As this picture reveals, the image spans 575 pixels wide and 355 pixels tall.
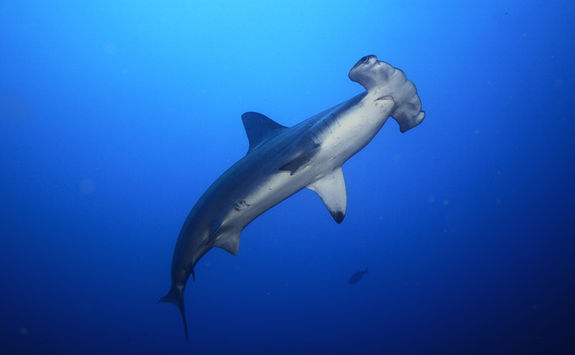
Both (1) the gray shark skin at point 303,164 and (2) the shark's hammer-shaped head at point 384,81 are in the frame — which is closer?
(2) the shark's hammer-shaped head at point 384,81

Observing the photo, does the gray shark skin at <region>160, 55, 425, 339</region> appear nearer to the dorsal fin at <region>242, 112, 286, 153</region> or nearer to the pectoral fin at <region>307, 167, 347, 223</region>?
the pectoral fin at <region>307, 167, 347, 223</region>

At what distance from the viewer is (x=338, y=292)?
2689 cm

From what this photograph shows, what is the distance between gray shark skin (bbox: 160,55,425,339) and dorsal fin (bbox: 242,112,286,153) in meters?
0.20

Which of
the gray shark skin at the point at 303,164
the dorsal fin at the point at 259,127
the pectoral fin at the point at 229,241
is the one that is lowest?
the pectoral fin at the point at 229,241

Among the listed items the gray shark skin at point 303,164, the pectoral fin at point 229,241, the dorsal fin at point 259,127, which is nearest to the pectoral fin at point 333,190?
the gray shark skin at point 303,164

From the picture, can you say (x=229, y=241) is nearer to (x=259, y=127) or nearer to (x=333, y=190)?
(x=333, y=190)

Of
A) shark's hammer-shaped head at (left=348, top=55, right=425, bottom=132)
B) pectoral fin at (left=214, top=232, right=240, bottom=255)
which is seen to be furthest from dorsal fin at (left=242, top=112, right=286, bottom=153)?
shark's hammer-shaped head at (left=348, top=55, right=425, bottom=132)

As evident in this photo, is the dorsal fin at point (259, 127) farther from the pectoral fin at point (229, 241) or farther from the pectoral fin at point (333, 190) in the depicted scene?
the pectoral fin at point (229, 241)

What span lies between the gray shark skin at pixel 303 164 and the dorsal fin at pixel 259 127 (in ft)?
0.65

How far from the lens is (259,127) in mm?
4062

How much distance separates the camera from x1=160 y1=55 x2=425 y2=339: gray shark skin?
2.74m

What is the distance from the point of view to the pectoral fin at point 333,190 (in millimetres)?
3648

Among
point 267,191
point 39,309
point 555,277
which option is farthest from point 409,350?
point 39,309

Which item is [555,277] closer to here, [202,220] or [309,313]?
[309,313]
